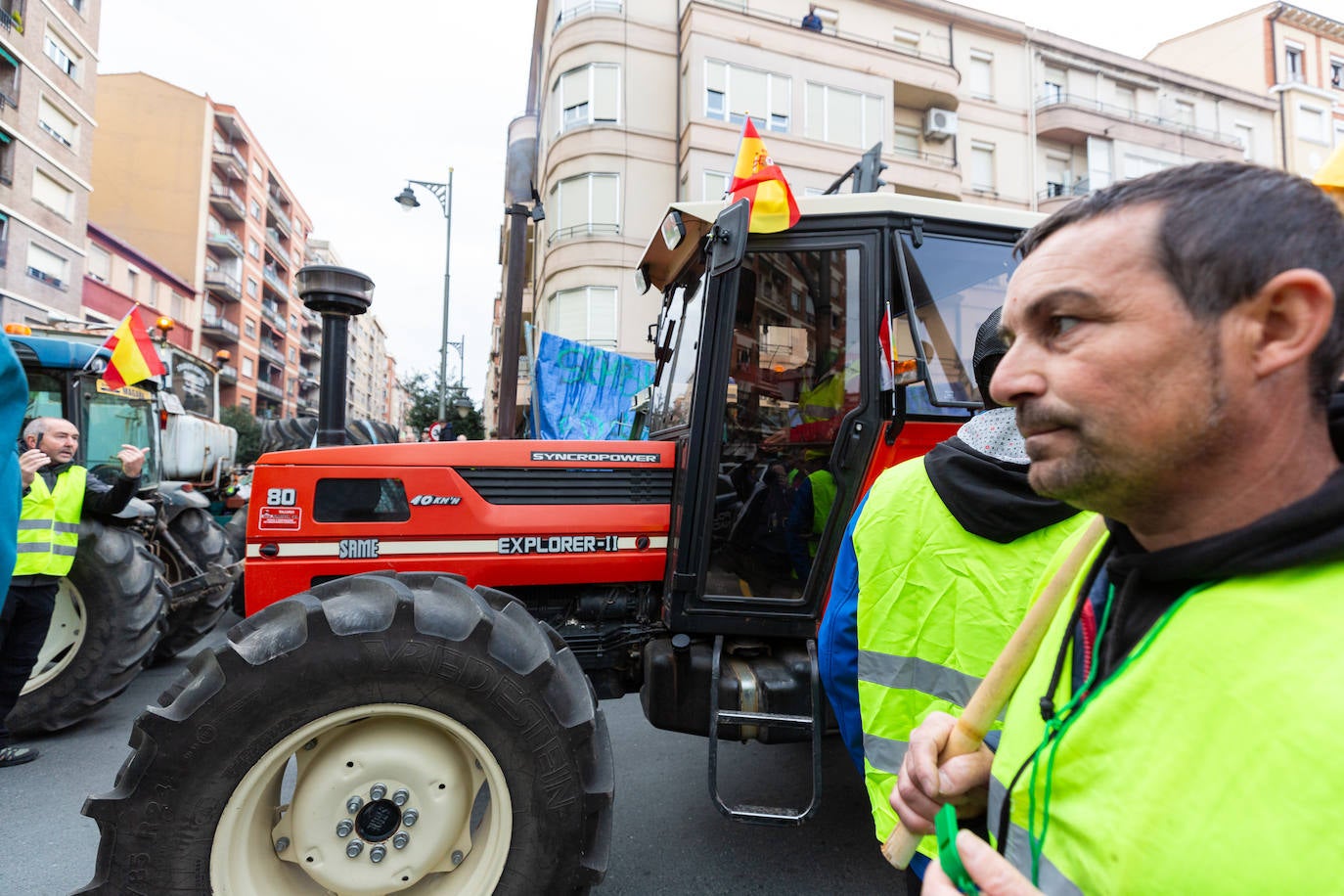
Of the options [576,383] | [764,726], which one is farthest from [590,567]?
[576,383]

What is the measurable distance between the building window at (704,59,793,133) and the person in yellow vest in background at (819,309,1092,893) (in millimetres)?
18703

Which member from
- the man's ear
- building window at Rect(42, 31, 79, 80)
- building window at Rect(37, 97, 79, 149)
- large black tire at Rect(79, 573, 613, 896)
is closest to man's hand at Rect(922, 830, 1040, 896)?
the man's ear

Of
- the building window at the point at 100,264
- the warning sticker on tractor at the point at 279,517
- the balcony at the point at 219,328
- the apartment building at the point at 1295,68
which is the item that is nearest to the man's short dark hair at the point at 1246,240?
the warning sticker on tractor at the point at 279,517

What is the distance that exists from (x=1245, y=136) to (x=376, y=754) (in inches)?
1414

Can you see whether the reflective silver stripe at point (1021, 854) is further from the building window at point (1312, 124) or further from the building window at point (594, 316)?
the building window at point (1312, 124)

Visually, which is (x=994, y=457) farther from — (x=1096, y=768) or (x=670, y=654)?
(x=670, y=654)

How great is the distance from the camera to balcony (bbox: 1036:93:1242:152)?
23.2 metres

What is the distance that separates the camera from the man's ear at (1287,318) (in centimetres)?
64

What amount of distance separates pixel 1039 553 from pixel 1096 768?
3.08 ft

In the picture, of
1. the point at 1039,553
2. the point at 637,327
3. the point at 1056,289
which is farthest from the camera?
Result: the point at 637,327

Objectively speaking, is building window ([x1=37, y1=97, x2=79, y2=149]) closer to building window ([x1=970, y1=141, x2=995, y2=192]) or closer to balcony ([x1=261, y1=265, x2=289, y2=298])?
balcony ([x1=261, y1=265, x2=289, y2=298])

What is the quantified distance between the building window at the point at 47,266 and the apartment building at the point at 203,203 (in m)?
11.9

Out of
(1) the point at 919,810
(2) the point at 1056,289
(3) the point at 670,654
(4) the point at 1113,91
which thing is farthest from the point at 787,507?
(4) the point at 1113,91

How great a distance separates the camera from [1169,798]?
612 millimetres
